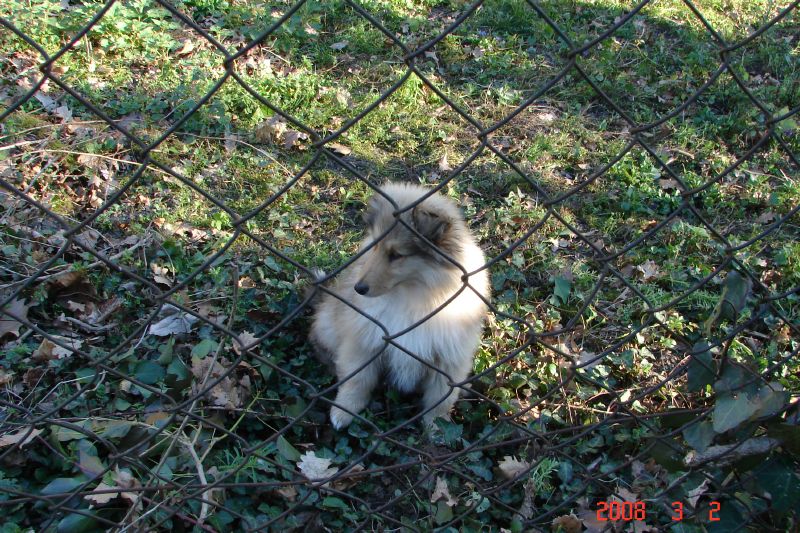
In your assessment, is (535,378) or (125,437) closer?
(125,437)

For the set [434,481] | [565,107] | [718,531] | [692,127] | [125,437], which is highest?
[565,107]

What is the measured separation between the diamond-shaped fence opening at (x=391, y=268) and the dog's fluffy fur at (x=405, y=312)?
31 mm

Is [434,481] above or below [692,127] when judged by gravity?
below

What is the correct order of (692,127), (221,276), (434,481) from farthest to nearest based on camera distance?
(692,127)
(221,276)
(434,481)

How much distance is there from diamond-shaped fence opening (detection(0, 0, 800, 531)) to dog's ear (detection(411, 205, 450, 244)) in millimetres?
15

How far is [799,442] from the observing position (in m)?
2.28

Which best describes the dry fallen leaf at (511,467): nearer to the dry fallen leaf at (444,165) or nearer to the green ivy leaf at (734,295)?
the green ivy leaf at (734,295)

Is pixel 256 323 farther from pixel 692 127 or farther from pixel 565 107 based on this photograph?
pixel 692 127

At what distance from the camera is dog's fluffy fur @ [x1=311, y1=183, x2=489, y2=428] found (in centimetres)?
294

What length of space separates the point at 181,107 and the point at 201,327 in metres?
2.12

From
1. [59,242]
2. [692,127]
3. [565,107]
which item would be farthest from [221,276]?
[692,127]

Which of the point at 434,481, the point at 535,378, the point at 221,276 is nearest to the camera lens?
the point at 434,481

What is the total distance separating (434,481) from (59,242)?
2568 mm

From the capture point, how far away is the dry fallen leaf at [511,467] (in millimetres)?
2939
